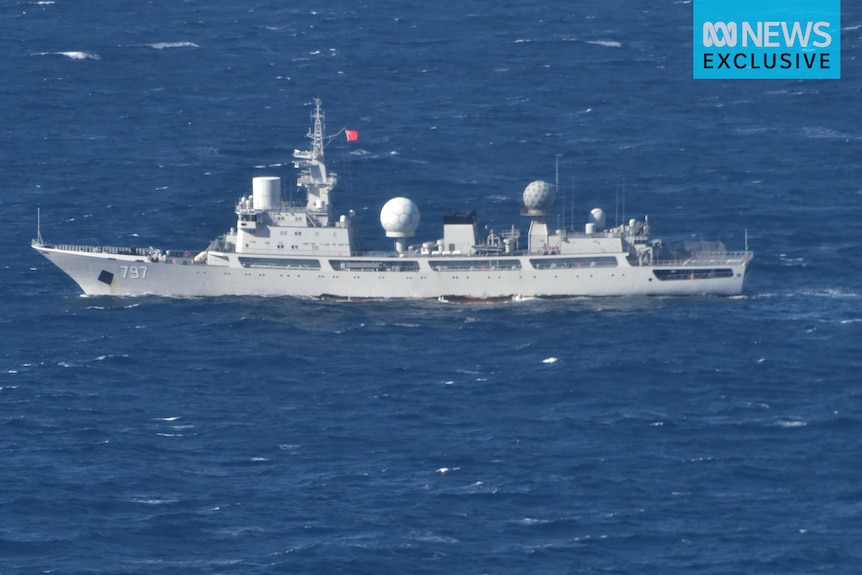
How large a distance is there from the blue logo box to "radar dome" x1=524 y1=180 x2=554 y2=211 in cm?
4211

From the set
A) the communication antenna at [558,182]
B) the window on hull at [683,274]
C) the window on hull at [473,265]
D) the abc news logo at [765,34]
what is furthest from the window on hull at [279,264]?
the abc news logo at [765,34]

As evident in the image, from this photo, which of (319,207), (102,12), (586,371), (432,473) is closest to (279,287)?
(319,207)

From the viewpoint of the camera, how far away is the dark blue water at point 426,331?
323ft

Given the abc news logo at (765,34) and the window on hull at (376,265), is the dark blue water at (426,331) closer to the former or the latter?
the window on hull at (376,265)

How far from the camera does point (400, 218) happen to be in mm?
141000

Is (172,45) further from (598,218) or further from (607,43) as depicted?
(598,218)

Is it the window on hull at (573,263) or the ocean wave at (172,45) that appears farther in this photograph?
the ocean wave at (172,45)

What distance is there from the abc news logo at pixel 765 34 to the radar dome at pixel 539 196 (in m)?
42.0

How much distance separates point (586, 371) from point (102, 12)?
93.0 m

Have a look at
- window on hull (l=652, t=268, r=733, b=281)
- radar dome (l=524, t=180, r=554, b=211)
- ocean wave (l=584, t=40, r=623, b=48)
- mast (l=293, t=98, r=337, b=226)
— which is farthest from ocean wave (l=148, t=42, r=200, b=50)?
window on hull (l=652, t=268, r=733, b=281)

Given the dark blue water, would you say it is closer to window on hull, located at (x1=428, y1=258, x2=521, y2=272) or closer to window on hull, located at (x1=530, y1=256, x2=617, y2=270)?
window on hull, located at (x1=530, y1=256, x2=617, y2=270)

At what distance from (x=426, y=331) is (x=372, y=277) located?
1113 cm

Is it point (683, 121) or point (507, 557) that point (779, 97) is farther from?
Answer: point (507, 557)

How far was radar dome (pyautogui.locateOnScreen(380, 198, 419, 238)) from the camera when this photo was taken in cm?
14112
